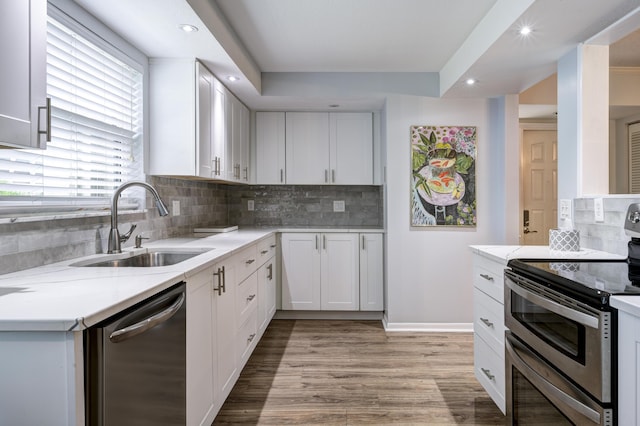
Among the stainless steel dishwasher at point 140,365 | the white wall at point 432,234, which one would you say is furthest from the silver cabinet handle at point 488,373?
the stainless steel dishwasher at point 140,365

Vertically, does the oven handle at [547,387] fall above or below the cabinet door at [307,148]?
below

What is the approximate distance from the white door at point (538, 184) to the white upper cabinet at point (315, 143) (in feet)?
5.98

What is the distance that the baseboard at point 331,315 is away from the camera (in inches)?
155

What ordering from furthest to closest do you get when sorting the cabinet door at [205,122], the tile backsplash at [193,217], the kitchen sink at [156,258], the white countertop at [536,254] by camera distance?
the cabinet door at [205,122] < the kitchen sink at [156,258] < the white countertop at [536,254] < the tile backsplash at [193,217]

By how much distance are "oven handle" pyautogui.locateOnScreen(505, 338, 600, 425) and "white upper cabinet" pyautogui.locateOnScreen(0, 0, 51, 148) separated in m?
1.92

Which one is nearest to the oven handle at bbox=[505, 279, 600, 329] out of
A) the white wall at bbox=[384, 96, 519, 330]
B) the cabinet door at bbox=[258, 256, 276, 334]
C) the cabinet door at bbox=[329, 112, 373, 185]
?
the white wall at bbox=[384, 96, 519, 330]

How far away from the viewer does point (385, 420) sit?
213cm

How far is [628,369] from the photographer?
111 centimetres

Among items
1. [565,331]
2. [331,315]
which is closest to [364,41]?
[565,331]

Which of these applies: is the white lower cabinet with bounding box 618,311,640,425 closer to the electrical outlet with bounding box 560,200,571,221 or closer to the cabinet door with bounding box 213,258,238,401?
the electrical outlet with bounding box 560,200,571,221

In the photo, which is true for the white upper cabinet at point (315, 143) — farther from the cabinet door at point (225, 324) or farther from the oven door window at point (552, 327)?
the oven door window at point (552, 327)

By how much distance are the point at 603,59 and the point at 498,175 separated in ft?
4.57

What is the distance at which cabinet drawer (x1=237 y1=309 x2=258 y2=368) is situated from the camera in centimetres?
247

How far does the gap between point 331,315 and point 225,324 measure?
1.98 m
